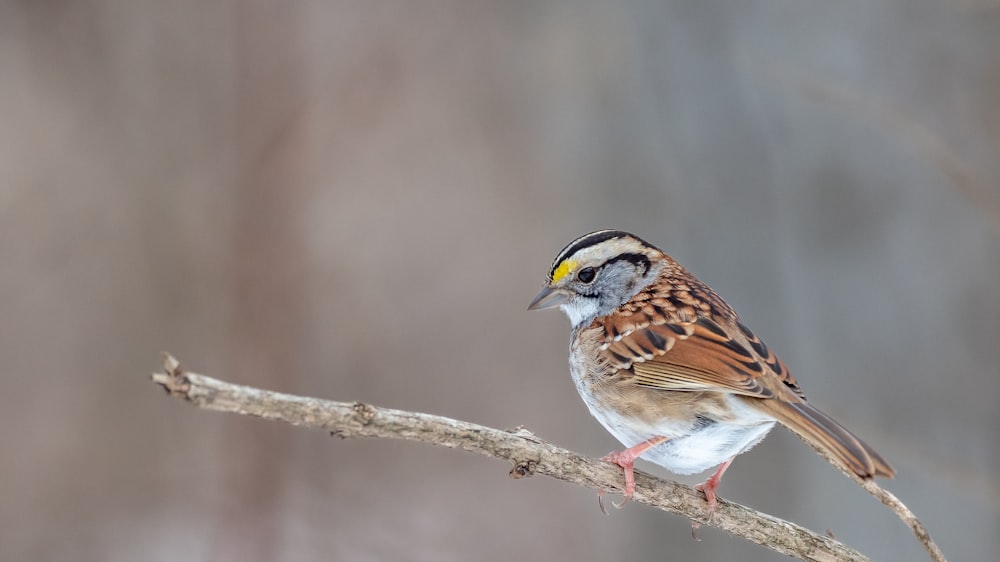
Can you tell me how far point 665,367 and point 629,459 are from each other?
365 millimetres

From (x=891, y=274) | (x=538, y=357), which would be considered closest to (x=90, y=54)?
(x=538, y=357)

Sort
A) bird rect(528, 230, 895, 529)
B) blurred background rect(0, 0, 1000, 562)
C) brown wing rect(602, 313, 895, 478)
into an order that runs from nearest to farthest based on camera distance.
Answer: brown wing rect(602, 313, 895, 478)
bird rect(528, 230, 895, 529)
blurred background rect(0, 0, 1000, 562)

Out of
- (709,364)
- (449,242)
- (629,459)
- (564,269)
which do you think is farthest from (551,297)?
(449,242)

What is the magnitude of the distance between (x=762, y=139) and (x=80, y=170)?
15.6 feet

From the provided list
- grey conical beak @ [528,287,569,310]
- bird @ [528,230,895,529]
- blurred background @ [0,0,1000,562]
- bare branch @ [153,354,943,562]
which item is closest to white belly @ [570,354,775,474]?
bird @ [528,230,895,529]

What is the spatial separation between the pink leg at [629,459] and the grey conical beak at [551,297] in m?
0.58

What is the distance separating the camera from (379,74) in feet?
23.7

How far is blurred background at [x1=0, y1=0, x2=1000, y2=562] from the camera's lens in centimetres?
382

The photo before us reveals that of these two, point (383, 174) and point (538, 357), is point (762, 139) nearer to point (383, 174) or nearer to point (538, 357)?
point (538, 357)

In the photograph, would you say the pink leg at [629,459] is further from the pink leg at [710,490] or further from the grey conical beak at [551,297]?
the grey conical beak at [551,297]

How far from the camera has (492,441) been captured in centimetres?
210

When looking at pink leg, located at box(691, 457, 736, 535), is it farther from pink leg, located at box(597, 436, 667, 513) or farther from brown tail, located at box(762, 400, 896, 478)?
brown tail, located at box(762, 400, 896, 478)

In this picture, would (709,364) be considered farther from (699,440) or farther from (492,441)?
(492,441)

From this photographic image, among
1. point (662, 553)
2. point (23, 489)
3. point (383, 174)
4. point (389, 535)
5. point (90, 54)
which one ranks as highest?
point (90, 54)
